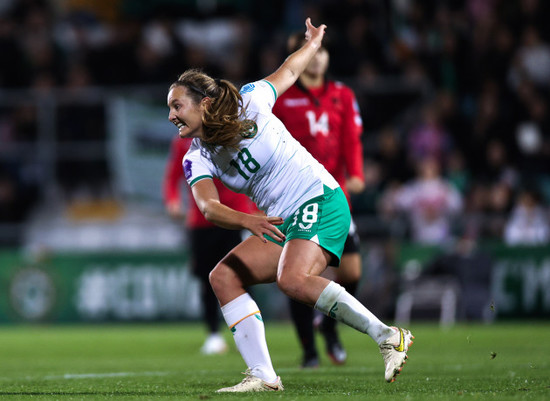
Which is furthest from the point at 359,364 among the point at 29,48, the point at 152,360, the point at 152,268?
the point at 29,48

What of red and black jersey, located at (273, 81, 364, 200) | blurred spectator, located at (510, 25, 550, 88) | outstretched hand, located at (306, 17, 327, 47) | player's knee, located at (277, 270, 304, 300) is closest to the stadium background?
blurred spectator, located at (510, 25, 550, 88)

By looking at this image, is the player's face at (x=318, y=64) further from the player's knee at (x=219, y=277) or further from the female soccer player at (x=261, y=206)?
the player's knee at (x=219, y=277)

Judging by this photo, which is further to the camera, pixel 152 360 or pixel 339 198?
pixel 152 360

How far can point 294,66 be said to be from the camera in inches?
236

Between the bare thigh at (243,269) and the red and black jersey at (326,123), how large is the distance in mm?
2065

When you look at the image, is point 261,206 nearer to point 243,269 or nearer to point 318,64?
point 243,269

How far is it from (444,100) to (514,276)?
3.16m

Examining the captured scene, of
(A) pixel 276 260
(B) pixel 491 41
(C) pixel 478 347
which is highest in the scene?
(B) pixel 491 41

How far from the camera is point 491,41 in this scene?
1596 cm

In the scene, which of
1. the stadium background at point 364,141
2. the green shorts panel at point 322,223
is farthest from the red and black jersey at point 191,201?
the stadium background at point 364,141

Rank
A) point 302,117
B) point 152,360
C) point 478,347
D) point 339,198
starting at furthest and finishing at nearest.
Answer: point 478,347
point 152,360
point 302,117
point 339,198

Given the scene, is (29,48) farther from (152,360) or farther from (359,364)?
(359,364)

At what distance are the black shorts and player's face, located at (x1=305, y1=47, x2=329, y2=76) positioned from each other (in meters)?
2.58

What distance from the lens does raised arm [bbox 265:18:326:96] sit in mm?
5867
